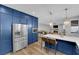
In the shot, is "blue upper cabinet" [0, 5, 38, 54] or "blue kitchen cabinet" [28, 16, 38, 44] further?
"blue kitchen cabinet" [28, 16, 38, 44]

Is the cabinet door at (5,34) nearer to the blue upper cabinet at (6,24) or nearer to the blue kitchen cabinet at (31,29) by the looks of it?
the blue upper cabinet at (6,24)

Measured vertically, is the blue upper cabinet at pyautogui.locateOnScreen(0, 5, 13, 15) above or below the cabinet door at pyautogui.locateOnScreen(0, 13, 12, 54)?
above

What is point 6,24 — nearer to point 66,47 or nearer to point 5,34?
point 5,34

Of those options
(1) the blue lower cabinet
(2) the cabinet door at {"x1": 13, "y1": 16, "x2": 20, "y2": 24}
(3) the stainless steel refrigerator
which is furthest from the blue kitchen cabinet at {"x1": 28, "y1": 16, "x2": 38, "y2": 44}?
(1) the blue lower cabinet

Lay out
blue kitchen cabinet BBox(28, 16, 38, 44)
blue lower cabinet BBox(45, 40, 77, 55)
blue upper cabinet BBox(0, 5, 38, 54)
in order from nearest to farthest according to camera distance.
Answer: blue lower cabinet BBox(45, 40, 77, 55) → blue upper cabinet BBox(0, 5, 38, 54) → blue kitchen cabinet BBox(28, 16, 38, 44)

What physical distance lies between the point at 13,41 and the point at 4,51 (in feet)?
1.77

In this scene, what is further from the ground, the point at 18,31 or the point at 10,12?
the point at 10,12

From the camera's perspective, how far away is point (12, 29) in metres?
3.94

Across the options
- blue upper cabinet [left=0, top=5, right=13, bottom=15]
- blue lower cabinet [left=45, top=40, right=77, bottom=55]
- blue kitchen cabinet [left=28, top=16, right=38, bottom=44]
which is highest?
blue upper cabinet [left=0, top=5, right=13, bottom=15]

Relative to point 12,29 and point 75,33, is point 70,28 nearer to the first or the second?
point 75,33

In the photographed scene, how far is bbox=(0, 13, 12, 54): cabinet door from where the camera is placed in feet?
11.3

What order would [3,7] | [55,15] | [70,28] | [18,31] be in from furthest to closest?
[70,28], [55,15], [18,31], [3,7]

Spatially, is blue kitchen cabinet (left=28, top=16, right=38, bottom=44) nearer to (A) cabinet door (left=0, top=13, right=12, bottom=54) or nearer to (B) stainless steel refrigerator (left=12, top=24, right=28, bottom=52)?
(B) stainless steel refrigerator (left=12, top=24, right=28, bottom=52)

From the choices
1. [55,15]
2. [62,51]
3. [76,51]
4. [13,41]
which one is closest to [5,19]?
[13,41]
